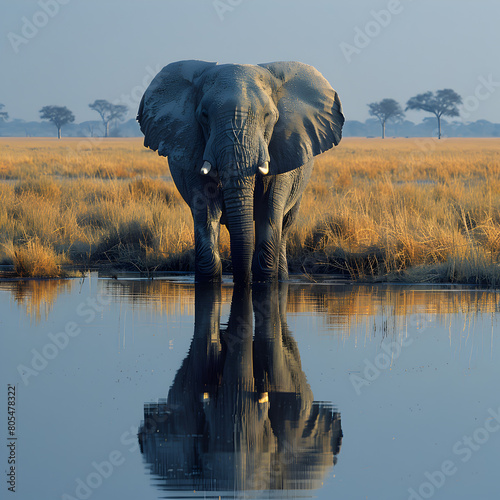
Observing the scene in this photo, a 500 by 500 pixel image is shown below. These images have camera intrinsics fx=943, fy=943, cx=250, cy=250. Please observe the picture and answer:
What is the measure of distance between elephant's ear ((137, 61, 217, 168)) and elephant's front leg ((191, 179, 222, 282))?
1.11 feet

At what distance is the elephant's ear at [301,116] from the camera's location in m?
10.4

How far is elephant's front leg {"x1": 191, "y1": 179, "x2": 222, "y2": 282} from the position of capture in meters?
10.2

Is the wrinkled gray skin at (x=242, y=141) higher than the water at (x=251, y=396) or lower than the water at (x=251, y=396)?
higher

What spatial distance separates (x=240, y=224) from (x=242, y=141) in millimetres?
890

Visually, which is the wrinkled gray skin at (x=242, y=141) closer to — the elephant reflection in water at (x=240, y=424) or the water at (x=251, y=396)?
the water at (x=251, y=396)

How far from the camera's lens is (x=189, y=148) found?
1029 cm

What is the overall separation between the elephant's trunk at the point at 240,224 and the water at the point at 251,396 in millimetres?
877

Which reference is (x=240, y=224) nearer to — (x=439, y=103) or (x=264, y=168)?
(x=264, y=168)

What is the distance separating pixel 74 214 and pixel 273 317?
28.3ft

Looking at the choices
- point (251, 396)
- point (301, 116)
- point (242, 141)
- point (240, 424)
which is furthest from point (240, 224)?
point (240, 424)

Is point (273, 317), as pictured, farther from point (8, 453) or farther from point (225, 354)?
point (8, 453)

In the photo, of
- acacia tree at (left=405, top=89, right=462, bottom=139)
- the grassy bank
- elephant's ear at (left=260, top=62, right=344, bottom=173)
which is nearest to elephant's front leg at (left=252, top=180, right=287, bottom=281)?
elephant's ear at (left=260, top=62, right=344, bottom=173)

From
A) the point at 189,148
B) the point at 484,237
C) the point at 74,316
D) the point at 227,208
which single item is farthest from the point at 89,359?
the point at 484,237

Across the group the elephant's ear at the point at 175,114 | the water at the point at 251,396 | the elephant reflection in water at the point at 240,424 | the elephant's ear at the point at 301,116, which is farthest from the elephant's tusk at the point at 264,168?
the elephant reflection in water at the point at 240,424
